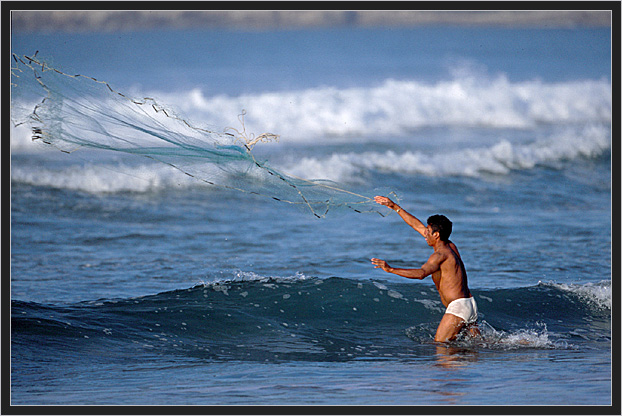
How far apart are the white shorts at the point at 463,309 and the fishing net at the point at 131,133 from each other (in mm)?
1180

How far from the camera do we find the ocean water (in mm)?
5281

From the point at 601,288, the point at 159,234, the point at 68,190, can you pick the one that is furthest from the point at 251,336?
the point at 68,190

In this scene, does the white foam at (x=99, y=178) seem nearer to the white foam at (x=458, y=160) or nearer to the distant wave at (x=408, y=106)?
the white foam at (x=458, y=160)

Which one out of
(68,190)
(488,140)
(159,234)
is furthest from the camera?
(488,140)

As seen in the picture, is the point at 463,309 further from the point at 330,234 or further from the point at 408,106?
the point at 408,106

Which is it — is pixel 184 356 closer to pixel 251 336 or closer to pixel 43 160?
pixel 251 336

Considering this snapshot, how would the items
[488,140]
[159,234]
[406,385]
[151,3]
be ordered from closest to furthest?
[406,385] < [151,3] < [159,234] < [488,140]

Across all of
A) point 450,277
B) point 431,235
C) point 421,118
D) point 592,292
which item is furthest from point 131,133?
point 421,118

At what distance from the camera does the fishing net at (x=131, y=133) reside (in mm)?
5609

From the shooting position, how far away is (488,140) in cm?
2089

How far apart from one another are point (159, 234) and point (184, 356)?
7.22 metres

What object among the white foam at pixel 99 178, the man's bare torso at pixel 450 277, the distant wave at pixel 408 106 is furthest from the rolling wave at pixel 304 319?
the distant wave at pixel 408 106

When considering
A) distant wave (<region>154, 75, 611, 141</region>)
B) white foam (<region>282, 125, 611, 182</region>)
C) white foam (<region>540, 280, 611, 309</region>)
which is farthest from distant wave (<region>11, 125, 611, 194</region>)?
white foam (<region>540, 280, 611, 309</region>)

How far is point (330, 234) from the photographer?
12297 millimetres
